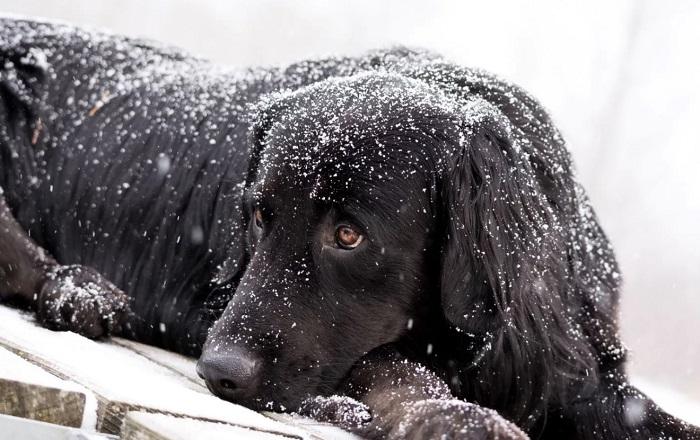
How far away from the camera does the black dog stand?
273cm

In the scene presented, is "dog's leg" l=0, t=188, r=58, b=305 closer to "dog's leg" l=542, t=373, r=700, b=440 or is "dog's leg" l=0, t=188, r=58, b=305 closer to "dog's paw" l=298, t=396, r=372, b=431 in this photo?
"dog's paw" l=298, t=396, r=372, b=431

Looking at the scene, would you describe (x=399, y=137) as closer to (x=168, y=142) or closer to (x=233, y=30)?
(x=168, y=142)

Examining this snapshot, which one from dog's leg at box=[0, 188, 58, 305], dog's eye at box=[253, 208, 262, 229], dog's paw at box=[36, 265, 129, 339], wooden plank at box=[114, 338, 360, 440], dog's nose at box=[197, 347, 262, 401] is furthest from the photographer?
dog's leg at box=[0, 188, 58, 305]

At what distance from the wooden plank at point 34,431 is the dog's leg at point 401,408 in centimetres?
72

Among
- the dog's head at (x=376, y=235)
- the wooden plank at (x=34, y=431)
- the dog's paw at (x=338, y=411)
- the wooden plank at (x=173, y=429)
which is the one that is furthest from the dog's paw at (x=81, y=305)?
the wooden plank at (x=173, y=429)

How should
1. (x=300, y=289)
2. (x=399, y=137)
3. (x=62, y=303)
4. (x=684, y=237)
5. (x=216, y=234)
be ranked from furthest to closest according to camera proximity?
(x=684, y=237)
(x=216, y=234)
(x=62, y=303)
(x=399, y=137)
(x=300, y=289)

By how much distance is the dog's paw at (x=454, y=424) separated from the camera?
1985 mm

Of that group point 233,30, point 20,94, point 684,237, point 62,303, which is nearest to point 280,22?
point 233,30

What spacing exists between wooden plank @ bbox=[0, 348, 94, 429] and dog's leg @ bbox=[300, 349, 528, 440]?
2.42ft

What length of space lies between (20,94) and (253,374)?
2.27m

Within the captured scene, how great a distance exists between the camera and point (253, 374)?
2613 mm

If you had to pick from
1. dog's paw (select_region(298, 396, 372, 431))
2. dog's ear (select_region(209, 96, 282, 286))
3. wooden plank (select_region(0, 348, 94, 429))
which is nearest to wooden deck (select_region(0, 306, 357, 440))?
wooden plank (select_region(0, 348, 94, 429))

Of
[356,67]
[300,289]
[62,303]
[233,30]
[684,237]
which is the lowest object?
[62,303]

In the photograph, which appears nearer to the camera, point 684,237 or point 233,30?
point 684,237
